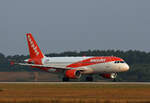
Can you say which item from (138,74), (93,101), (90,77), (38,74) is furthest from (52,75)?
(93,101)

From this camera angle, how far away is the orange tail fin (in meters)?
78.3

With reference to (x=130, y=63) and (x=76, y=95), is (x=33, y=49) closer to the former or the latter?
(x=130, y=63)

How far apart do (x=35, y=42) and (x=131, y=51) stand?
1104 inches

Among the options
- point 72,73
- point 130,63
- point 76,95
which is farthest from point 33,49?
point 76,95

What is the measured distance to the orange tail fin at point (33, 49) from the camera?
78312 mm

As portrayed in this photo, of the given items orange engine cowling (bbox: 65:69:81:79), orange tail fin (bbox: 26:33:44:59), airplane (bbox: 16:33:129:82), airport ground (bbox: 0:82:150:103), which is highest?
orange tail fin (bbox: 26:33:44:59)

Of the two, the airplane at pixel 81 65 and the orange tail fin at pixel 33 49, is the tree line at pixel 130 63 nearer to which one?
A: the orange tail fin at pixel 33 49

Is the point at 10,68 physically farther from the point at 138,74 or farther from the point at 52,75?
the point at 138,74

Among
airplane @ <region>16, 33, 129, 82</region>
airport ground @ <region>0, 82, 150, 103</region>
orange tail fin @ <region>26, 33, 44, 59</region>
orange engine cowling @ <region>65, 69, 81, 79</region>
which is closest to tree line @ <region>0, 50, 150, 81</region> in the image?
orange tail fin @ <region>26, 33, 44, 59</region>

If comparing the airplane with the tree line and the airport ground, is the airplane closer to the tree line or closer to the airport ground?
the tree line

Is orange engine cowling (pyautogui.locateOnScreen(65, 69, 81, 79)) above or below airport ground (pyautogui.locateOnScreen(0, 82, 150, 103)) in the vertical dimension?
above

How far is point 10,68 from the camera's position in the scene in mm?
91250

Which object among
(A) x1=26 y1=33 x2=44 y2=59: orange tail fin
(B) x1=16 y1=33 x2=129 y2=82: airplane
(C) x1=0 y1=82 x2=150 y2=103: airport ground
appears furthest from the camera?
(A) x1=26 y1=33 x2=44 y2=59: orange tail fin

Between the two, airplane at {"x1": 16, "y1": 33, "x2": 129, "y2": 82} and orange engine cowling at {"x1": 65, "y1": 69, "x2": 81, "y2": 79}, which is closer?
airplane at {"x1": 16, "y1": 33, "x2": 129, "y2": 82}
